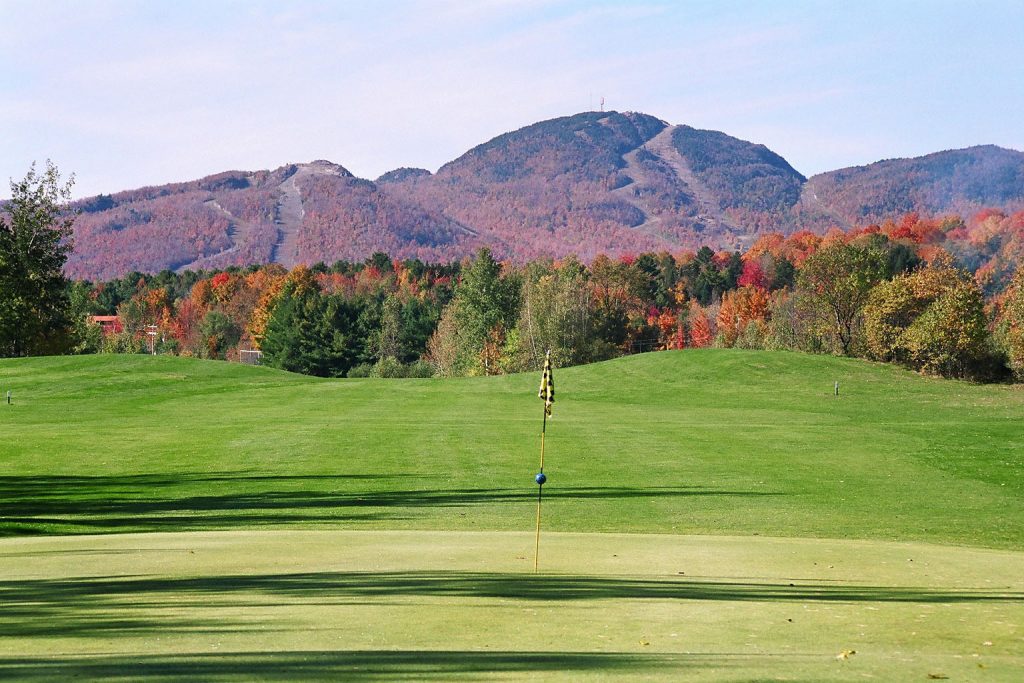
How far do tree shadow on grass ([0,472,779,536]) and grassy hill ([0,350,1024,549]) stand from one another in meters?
0.09

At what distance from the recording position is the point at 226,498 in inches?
824

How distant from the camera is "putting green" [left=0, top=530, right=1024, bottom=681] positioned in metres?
6.74

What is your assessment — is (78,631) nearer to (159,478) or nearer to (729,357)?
(159,478)

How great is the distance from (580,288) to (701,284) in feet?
126

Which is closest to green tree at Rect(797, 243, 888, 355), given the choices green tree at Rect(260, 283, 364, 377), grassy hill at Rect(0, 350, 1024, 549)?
grassy hill at Rect(0, 350, 1024, 549)

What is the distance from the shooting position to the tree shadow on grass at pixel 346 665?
6.24 m

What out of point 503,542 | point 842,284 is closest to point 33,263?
point 842,284

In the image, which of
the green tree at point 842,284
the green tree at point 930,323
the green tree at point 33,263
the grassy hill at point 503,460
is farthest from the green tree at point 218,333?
the green tree at point 930,323

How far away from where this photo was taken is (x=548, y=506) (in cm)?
1962

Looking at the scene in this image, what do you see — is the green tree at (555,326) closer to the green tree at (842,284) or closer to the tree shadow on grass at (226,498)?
the green tree at (842,284)

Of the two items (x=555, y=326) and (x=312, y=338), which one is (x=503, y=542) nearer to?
(x=555, y=326)

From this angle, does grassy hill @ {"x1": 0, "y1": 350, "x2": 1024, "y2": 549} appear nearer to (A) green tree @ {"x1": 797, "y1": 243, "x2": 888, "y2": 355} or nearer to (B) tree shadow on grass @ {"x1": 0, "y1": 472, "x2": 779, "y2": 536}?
(B) tree shadow on grass @ {"x1": 0, "y1": 472, "x2": 779, "y2": 536}

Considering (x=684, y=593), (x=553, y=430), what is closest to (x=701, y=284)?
(x=553, y=430)

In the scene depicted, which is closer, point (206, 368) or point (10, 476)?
point (10, 476)
